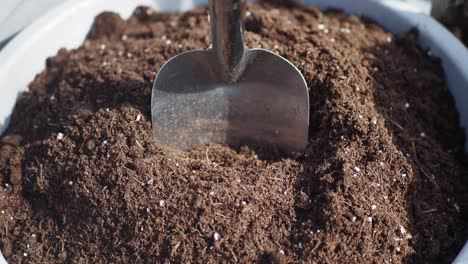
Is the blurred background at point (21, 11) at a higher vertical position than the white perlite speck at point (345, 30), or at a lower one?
lower

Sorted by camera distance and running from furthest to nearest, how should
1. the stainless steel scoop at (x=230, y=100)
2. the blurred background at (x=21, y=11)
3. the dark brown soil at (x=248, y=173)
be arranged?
1. the blurred background at (x=21, y=11)
2. the stainless steel scoop at (x=230, y=100)
3. the dark brown soil at (x=248, y=173)

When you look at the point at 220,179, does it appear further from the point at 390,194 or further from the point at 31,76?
the point at 31,76

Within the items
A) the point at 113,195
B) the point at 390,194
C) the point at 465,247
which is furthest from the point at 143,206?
the point at 465,247

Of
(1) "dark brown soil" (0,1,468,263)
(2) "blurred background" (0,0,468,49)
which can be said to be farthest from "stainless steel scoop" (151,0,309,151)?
(2) "blurred background" (0,0,468,49)

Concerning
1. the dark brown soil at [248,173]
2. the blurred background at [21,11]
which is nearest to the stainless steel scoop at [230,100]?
the dark brown soil at [248,173]

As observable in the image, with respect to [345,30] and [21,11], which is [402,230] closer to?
[345,30]

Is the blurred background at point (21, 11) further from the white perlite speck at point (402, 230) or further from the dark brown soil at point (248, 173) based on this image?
the white perlite speck at point (402, 230)

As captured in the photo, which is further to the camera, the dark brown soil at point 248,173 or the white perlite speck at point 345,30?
the white perlite speck at point 345,30

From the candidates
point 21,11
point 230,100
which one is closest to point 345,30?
point 230,100
